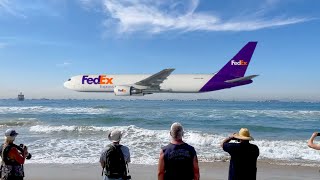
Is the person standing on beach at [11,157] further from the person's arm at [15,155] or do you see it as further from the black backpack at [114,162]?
the black backpack at [114,162]

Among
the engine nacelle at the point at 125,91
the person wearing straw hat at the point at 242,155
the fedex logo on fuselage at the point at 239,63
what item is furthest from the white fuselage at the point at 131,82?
the person wearing straw hat at the point at 242,155

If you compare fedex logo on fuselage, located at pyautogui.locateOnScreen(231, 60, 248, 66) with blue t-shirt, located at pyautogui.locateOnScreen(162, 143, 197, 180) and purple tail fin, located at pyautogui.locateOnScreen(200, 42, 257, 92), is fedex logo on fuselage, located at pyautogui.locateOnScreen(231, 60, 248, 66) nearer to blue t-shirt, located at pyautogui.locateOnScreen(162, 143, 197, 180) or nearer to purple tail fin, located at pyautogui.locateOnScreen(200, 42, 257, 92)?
purple tail fin, located at pyautogui.locateOnScreen(200, 42, 257, 92)

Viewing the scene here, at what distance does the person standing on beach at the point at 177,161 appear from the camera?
4.30 meters

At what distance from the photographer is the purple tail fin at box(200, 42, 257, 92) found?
30703 millimetres

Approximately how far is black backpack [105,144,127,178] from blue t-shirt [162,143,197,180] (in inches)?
27.2

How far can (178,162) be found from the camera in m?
4.30

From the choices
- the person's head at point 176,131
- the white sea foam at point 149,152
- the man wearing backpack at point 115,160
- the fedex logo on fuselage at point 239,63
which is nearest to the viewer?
the person's head at point 176,131

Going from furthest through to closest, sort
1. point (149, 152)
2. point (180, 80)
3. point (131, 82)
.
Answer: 1. point (131, 82)
2. point (180, 80)
3. point (149, 152)

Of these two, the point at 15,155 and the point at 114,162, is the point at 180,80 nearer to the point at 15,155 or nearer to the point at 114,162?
the point at 15,155

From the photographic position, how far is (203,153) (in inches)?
579

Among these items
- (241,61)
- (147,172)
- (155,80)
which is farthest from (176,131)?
(241,61)

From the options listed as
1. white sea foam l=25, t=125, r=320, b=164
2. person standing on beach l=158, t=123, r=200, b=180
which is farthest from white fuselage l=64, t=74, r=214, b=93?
person standing on beach l=158, t=123, r=200, b=180

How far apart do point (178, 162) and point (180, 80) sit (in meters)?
27.4

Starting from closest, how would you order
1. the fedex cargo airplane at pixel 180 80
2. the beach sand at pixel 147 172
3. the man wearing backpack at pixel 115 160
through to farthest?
the man wearing backpack at pixel 115 160, the beach sand at pixel 147 172, the fedex cargo airplane at pixel 180 80
